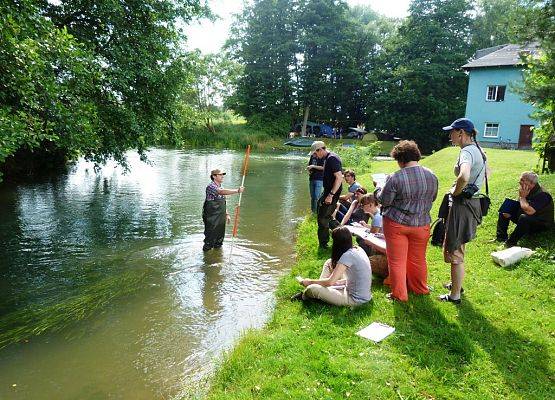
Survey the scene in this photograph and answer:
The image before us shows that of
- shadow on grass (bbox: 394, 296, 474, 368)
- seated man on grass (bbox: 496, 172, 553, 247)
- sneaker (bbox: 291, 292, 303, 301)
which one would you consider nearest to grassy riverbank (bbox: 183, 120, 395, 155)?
seated man on grass (bbox: 496, 172, 553, 247)

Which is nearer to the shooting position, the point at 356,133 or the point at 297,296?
the point at 297,296

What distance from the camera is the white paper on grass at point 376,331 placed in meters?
4.81

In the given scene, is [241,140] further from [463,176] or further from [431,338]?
[431,338]

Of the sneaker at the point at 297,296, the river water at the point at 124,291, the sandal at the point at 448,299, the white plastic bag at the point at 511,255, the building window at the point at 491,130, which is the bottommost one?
the river water at the point at 124,291

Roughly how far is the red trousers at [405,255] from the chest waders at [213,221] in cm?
440

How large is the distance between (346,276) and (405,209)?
4.09 feet

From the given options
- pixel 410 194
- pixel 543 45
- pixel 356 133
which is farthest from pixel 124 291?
pixel 356 133

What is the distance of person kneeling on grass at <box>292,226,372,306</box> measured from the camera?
5469 mm

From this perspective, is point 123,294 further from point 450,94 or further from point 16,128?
point 450,94

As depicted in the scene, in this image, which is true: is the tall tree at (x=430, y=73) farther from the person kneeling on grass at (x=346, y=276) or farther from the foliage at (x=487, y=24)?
the person kneeling on grass at (x=346, y=276)

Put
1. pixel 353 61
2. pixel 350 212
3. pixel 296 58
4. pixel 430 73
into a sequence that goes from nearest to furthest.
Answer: pixel 350 212, pixel 430 73, pixel 353 61, pixel 296 58

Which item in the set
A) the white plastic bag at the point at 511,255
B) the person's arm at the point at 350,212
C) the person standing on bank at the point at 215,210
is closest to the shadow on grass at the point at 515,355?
the white plastic bag at the point at 511,255

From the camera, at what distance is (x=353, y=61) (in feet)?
173

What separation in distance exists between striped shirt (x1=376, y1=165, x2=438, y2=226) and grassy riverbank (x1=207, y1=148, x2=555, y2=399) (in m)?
1.22
